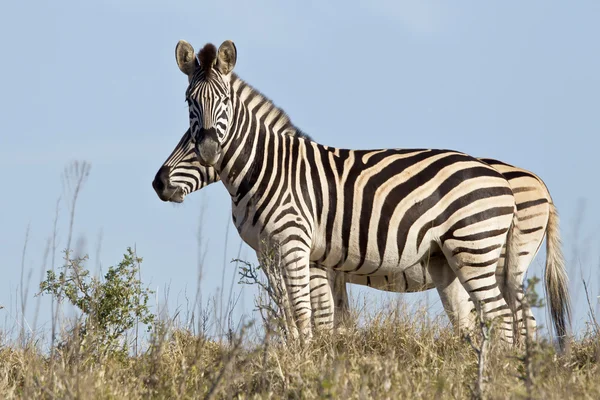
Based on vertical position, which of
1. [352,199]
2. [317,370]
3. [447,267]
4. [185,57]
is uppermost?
[185,57]

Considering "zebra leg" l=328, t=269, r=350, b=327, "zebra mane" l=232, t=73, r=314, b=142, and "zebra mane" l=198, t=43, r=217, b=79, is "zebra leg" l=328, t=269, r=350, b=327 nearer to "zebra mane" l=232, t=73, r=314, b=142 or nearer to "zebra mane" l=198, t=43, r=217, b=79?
"zebra mane" l=232, t=73, r=314, b=142

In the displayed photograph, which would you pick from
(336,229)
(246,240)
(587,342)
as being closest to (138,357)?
(246,240)

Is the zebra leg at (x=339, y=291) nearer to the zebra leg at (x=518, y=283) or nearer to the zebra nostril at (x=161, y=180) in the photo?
the zebra leg at (x=518, y=283)

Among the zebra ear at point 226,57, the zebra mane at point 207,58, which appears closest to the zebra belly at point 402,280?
the zebra ear at point 226,57

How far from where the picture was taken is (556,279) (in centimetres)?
776

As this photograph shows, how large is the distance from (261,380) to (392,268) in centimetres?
250

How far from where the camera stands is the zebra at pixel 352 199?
7258 mm

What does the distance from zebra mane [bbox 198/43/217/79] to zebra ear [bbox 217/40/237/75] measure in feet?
0.31

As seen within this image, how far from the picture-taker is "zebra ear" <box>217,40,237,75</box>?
756 cm

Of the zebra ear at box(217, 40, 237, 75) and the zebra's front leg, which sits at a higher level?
the zebra ear at box(217, 40, 237, 75)

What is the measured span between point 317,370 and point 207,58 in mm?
3234

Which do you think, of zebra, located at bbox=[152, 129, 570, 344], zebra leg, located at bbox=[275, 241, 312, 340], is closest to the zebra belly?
zebra, located at bbox=[152, 129, 570, 344]

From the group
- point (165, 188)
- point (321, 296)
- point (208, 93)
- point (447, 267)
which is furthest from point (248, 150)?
point (447, 267)

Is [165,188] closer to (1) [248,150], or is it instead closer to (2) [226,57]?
(1) [248,150]
